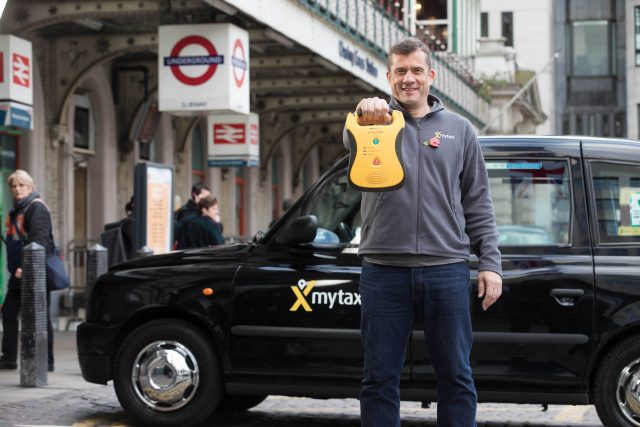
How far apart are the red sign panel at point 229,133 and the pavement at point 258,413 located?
14143mm

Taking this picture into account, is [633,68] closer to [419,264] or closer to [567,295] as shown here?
[567,295]

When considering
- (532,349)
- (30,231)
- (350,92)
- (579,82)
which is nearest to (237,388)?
(532,349)

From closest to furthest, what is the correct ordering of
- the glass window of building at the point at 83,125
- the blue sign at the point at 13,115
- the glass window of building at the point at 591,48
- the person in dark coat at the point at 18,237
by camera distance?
the person in dark coat at the point at 18,237 < the blue sign at the point at 13,115 < the glass window of building at the point at 83,125 < the glass window of building at the point at 591,48

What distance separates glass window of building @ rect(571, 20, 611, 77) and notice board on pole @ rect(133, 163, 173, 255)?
66559 mm

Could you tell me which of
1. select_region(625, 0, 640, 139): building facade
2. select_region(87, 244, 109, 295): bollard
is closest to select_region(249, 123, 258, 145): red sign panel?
select_region(87, 244, 109, 295): bollard

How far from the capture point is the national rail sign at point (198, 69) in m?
17.9

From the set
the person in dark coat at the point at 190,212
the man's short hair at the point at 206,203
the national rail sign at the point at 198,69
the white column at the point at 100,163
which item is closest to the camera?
the man's short hair at the point at 206,203

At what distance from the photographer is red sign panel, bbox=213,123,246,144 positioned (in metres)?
24.8

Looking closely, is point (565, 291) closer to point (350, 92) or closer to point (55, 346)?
point (55, 346)

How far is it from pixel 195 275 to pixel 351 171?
325cm

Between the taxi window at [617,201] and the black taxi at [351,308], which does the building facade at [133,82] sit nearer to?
the black taxi at [351,308]

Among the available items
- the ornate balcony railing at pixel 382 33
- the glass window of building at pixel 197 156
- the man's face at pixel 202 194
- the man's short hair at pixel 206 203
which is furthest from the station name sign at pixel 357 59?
the man's short hair at pixel 206 203

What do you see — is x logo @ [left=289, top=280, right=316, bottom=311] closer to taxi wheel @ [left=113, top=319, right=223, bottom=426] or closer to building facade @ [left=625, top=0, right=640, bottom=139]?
taxi wheel @ [left=113, top=319, right=223, bottom=426]

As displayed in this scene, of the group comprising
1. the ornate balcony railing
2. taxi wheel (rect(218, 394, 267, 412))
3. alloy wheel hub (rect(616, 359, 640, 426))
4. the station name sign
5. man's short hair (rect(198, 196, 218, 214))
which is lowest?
taxi wheel (rect(218, 394, 267, 412))
